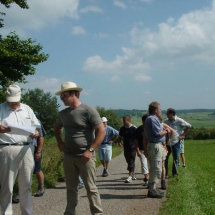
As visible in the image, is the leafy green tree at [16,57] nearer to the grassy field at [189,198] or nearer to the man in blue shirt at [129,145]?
the man in blue shirt at [129,145]

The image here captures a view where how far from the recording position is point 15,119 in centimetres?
550

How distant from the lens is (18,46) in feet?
43.6

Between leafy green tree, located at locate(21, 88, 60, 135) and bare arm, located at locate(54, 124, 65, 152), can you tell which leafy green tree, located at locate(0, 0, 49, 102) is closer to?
bare arm, located at locate(54, 124, 65, 152)

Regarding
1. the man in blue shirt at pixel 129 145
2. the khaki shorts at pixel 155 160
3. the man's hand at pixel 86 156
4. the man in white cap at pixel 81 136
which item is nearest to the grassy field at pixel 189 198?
the khaki shorts at pixel 155 160

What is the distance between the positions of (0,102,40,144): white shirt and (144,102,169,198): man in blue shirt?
2.88 metres

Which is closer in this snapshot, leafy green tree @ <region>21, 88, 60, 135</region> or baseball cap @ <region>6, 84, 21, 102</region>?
baseball cap @ <region>6, 84, 21, 102</region>

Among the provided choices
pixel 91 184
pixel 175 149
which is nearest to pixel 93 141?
pixel 91 184

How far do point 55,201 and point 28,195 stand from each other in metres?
2.35

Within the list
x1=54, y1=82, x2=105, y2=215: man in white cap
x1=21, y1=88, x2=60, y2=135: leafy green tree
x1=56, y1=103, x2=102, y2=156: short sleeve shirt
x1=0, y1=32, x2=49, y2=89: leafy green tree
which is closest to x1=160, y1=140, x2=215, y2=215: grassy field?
x1=54, y1=82, x2=105, y2=215: man in white cap

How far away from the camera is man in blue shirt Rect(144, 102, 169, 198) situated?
7789 mm

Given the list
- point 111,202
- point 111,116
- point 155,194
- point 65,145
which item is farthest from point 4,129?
point 111,116

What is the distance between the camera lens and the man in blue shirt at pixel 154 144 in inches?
307

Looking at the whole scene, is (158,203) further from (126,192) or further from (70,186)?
(70,186)

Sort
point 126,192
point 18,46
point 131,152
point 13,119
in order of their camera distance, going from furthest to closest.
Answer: point 18,46
point 131,152
point 126,192
point 13,119
